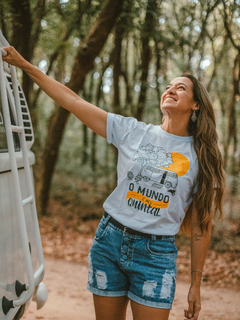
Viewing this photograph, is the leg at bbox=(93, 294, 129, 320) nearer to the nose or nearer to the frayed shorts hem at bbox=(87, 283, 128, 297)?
the frayed shorts hem at bbox=(87, 283, 128, 297)

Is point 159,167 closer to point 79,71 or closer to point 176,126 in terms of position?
point 176,126

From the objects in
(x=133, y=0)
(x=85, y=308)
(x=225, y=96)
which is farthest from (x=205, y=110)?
(x=225, y=96)

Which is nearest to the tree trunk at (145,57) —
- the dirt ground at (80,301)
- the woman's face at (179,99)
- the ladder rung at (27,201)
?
the dirt ground at (80,301)

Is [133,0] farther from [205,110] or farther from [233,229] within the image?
[233,229]

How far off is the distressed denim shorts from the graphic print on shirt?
21 centimetres

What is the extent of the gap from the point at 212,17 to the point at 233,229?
4.89 metres

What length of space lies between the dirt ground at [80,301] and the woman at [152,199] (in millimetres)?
2300

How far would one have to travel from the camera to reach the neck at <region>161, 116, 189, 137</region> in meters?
2.26

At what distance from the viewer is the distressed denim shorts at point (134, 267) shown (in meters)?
1.95

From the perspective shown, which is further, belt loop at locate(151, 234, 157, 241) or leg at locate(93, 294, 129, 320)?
leg at locate(93, 294, 129, 320)

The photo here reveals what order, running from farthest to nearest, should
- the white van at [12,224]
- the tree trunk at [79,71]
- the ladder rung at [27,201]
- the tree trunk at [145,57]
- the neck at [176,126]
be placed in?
the tree trunk at [145,57]
the tree trunk at [79,71]
the neck at [176,126]
the ladder rung at [27,201]
the white van at [12,224]

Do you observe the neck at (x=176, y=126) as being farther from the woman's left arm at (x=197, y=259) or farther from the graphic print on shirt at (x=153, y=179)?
the woman's left arm at (x=197, y=259)

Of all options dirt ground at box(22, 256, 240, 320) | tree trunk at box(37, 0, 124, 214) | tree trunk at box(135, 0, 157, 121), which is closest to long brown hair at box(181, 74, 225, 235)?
dirt ground at box(22, 256, 240, 320)

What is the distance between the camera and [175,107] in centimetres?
229
